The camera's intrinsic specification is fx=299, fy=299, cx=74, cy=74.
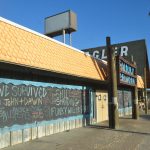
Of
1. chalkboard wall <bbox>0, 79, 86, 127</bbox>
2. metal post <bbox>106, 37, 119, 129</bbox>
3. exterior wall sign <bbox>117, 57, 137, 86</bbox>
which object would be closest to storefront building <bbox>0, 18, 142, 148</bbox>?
chalkboard wall <bbox>0, 79, 86, 127</bbox>

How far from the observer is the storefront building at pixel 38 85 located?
1046 cm

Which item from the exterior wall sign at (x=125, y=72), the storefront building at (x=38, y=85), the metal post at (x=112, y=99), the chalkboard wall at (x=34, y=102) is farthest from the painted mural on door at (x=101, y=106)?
the chalkboard wall at (x=34, y=102)

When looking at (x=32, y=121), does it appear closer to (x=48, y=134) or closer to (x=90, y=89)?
(x=48, y=134)

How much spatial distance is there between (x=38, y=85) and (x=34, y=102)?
77cm

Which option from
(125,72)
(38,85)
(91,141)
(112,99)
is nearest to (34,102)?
(38,85)

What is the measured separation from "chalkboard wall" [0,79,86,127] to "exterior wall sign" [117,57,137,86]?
10.8ft

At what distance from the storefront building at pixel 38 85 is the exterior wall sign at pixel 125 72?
1441mm

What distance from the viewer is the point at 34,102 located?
12312 mm

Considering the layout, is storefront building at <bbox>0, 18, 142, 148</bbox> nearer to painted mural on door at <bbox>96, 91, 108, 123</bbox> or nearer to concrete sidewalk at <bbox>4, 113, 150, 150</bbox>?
concrete sidewalk at <bbox>4, 113, 150, 150</bbox>

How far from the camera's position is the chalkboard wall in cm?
1077

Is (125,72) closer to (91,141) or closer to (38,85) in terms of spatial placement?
(38,85)

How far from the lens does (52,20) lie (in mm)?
27016

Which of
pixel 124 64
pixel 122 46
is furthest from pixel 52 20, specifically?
pixel 122 46

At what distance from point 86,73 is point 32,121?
14.2 ft
